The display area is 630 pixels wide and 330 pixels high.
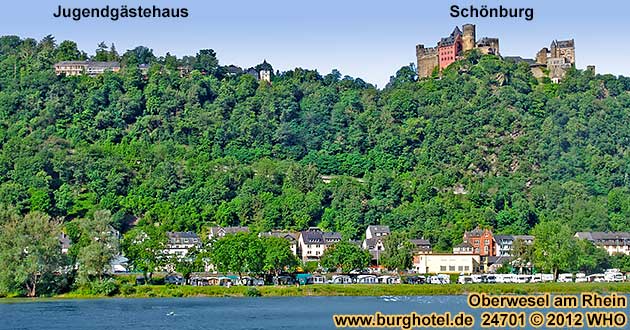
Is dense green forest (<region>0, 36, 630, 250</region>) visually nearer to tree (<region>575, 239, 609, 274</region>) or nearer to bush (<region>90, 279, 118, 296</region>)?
tree (<region>575, 239, 609, 274</region>)

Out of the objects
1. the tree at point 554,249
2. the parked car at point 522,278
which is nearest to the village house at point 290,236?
the parked car at point 522,278

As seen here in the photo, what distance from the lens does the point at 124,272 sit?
112062 mm

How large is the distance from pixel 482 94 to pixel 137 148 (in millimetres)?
49591

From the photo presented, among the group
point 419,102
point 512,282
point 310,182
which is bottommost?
point 512,282

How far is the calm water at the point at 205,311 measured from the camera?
70938 millimetres

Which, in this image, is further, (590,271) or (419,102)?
(419,102)

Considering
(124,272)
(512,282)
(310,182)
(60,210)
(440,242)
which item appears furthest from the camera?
(310,182)

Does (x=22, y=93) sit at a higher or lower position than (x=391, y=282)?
higher

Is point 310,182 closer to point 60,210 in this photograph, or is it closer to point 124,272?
point 60,210

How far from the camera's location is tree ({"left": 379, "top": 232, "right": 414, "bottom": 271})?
111188 millimetres

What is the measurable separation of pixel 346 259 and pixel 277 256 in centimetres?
1080

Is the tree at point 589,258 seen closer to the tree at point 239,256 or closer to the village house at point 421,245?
Answer: the village house at point 421,245

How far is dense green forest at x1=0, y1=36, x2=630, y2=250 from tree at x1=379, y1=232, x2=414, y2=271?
10.7 metres

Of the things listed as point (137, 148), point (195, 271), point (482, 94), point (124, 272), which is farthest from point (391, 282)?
point (482, 94)
